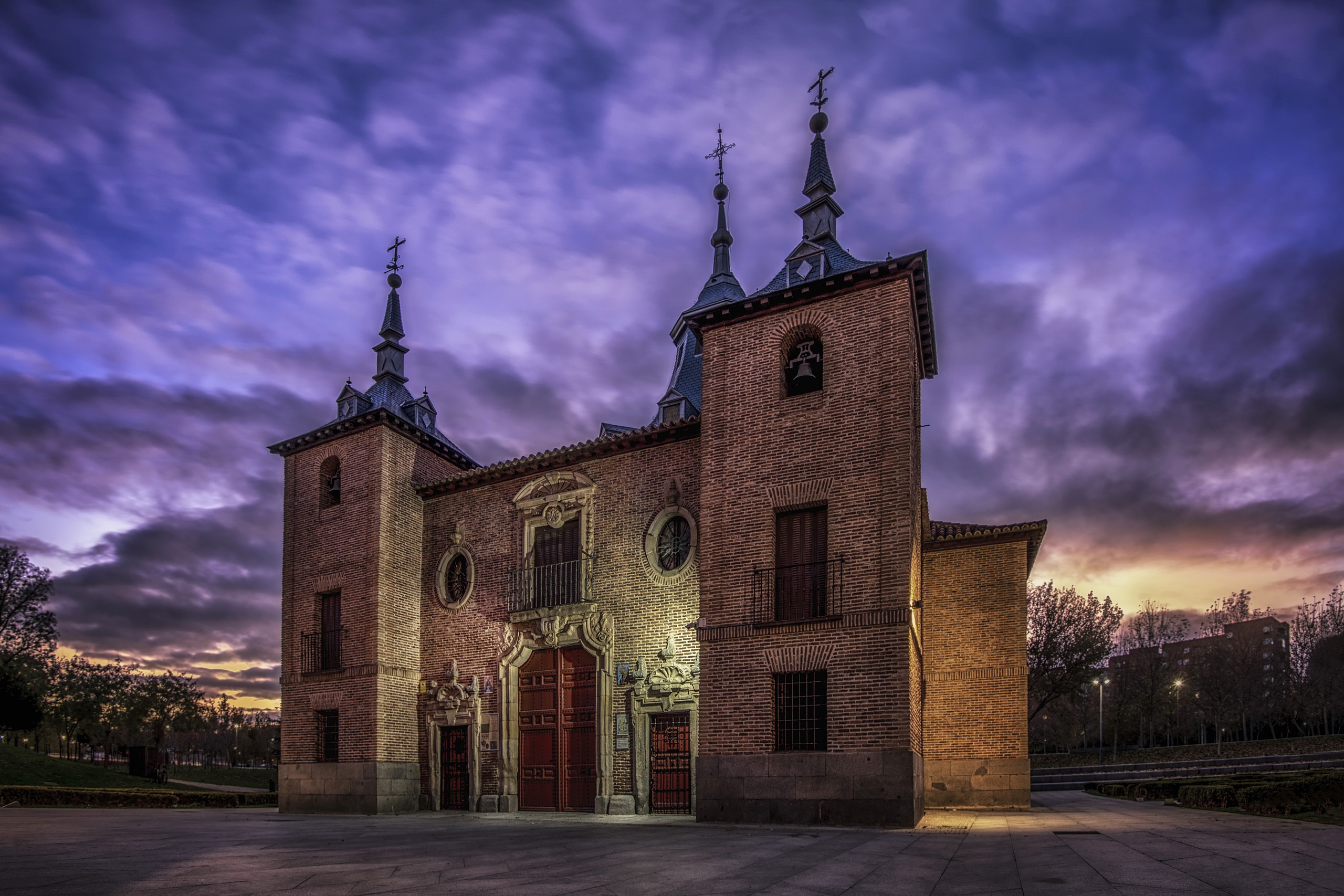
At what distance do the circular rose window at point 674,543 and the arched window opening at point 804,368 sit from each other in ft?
12.0

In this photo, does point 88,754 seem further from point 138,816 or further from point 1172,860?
point 1172,860

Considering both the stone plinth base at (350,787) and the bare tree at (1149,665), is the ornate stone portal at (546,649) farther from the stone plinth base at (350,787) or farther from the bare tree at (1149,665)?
the bare tree at (1149,665)

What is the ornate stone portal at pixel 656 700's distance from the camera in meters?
17.6

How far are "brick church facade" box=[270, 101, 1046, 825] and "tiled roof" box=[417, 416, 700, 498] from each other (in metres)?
0.06

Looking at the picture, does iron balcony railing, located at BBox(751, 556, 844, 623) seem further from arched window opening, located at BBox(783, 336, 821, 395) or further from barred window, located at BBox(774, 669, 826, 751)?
arched window opening, located at BBox(783, 336, 821, 395)

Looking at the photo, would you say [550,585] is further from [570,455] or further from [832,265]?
[832,265]

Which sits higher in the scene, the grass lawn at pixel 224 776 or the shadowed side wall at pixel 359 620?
the shadowed side wall at pixel 359 620

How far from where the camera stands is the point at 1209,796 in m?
17.1

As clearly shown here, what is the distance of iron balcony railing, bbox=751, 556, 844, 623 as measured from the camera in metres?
15.4

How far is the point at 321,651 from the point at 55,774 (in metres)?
19.8

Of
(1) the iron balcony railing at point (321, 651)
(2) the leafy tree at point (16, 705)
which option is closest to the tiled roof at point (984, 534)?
(1) the iron balcony railing at point (321, 651)

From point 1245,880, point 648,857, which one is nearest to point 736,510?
point 648,857

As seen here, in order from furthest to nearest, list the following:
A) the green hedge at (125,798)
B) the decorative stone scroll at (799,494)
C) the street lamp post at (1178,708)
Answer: the street lamp post at (1178,708) < the green hedge at (125,798) < the decorative stone scroll at (799,494)

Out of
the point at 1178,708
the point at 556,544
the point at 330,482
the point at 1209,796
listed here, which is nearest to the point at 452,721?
the point at 556,544
